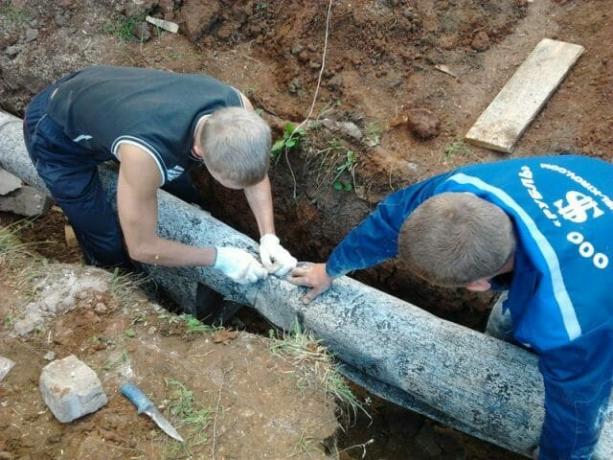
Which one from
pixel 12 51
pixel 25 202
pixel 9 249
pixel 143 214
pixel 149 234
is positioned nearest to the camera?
pixel 143 214

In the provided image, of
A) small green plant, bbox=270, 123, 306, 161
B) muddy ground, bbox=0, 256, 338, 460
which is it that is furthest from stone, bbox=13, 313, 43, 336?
small green plant, bbox=270, 123, 306, 161

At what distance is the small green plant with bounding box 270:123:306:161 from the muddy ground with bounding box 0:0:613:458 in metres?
0.05

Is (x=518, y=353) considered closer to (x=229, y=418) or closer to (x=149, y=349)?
(x=229, y=418)

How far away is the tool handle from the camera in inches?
113

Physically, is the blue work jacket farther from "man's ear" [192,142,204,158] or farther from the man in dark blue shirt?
"man's ear" [192,142,204,158]

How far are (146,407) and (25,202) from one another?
2359 millimetres

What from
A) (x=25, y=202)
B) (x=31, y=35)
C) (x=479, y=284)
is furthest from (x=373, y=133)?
(x=31, y=35)

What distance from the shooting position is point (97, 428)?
111 inches

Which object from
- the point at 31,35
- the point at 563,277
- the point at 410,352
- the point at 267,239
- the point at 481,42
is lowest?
the point at 410,352

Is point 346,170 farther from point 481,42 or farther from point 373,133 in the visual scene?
point 481,42

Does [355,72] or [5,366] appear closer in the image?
[5,366]

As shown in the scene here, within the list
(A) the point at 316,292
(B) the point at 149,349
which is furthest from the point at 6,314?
(A) the point at 316,292

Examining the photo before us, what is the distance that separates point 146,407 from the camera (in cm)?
287

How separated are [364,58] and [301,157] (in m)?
0.82
